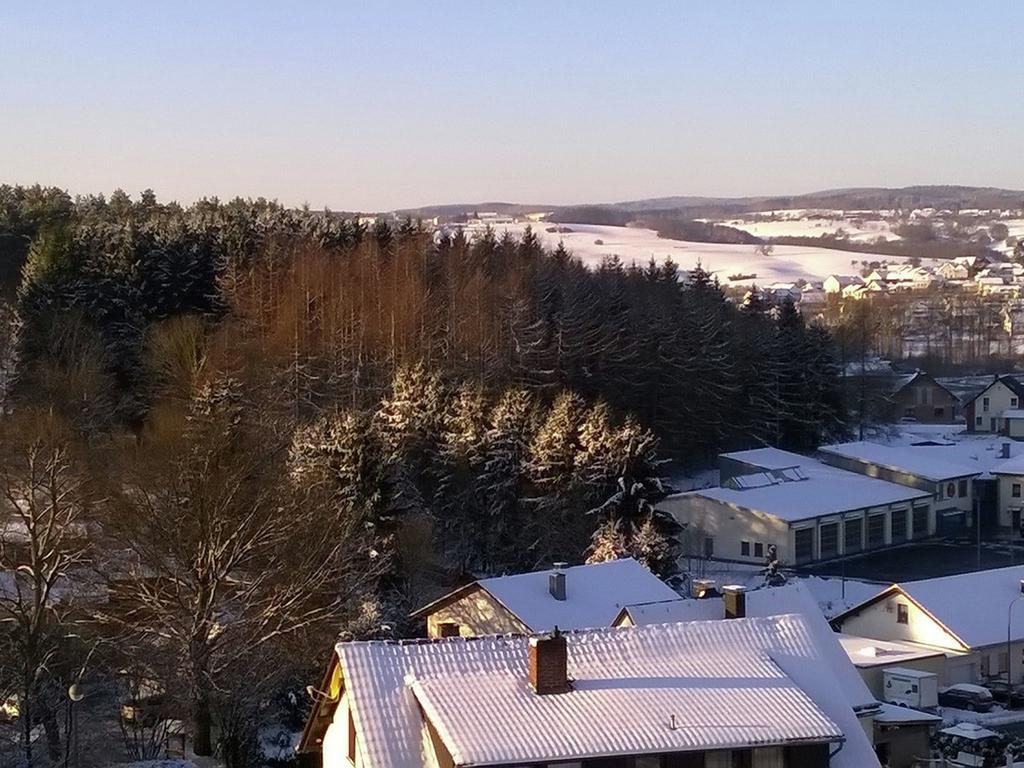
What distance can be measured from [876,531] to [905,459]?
22.6 ft

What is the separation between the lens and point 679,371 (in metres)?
54.3

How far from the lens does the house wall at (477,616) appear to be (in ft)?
96.2

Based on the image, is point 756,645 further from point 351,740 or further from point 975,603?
point 975,603

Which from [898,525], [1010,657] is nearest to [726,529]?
[898,525]

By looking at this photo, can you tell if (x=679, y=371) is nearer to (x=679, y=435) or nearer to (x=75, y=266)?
(x=679, y=435)

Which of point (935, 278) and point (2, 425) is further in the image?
point (935, 278)

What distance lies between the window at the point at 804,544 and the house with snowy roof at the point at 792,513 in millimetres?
33

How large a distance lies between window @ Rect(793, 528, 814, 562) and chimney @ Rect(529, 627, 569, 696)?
104 ft

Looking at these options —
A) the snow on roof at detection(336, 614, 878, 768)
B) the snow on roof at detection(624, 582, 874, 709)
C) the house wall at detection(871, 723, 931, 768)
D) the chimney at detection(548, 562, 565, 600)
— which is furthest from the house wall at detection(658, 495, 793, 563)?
the snow on roof at detection(336, 614, 878, 768)

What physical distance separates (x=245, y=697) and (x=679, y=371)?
31.9 meters

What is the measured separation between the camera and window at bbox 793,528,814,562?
46.2m

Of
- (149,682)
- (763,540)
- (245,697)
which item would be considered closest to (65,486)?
(149,682)

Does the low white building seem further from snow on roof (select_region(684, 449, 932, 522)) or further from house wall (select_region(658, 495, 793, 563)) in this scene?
house wall (select_region(658, 495, 793, 563))

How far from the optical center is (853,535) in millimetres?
48719
